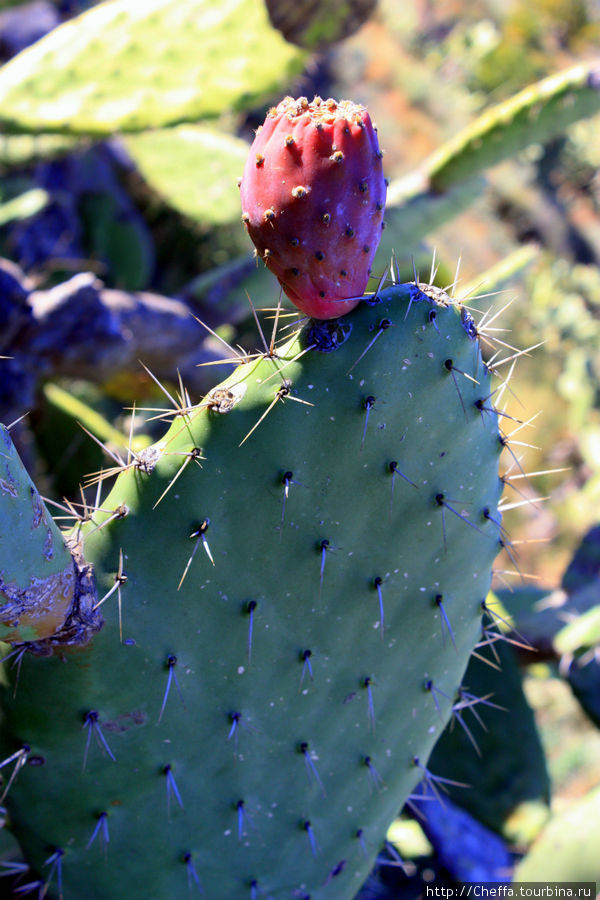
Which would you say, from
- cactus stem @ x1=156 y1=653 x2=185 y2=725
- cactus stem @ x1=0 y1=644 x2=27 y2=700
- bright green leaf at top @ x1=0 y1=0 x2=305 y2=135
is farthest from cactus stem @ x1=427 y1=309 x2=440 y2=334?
bright green leaf at top @ x1=0 y1=0 x2=305 y2=135

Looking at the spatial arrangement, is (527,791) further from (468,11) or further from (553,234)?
(468,11)

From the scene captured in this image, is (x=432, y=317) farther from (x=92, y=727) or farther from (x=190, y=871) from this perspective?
(x=190, y=871)

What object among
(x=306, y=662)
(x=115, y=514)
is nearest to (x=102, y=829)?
(x=306, y=662)

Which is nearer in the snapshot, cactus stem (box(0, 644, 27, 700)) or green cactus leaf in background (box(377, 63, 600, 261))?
cactus stem (box(0, 644, 27, 700))

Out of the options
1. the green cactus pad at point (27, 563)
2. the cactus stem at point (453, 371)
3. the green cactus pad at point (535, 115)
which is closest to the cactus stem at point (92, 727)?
the green cactus pad at point (27, 563)

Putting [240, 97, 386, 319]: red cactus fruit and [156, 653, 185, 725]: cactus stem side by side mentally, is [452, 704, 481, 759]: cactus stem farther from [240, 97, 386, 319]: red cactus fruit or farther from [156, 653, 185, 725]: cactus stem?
[240, 97, 386, 319]: red cactus fruit

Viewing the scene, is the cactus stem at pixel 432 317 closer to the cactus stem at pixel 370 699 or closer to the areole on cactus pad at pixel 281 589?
the areole on cactus pad at pixel 281 589

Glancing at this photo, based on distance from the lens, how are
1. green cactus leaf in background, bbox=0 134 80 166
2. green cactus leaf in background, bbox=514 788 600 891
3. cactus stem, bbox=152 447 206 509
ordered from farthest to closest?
1. green cactus leaf in background, bbox=0 134 80 166
2. green cactus leaf in background, bbox=514 788 600 891
3. cactus stem, bbox=152 447 206 509
